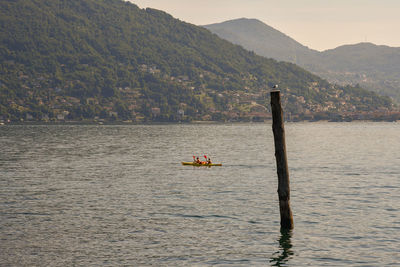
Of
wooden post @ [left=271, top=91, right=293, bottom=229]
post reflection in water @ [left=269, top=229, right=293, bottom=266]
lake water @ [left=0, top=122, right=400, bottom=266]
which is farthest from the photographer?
wooden post @ [left=271, top=91, right=293, bottom=229]

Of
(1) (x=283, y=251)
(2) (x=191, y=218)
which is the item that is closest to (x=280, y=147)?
(1) (x=283, y=251)

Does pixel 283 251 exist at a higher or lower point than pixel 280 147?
lower

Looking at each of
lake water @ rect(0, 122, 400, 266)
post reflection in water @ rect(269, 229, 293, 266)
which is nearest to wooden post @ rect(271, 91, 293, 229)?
post reflection in water @ rect(269, 229, 293, 266)

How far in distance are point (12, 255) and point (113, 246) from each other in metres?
4.68

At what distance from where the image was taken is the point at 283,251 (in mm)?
25984

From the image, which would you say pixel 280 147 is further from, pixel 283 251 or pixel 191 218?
pixel 191 218

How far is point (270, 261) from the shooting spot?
2448 centimetres

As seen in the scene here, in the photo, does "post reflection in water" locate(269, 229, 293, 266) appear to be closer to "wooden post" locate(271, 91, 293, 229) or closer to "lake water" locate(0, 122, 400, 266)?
Answer: "lake water" locate(0, 122, 400, 266)

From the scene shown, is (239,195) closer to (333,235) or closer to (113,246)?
(333,235)

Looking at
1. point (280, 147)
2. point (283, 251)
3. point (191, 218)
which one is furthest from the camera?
point (191, 218)

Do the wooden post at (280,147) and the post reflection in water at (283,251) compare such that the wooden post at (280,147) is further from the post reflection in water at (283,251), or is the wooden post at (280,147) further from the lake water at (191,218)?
the lake water at (191,218)

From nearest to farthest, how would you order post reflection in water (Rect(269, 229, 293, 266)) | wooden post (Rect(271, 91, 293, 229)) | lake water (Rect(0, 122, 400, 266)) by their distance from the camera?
post reflection in water (Rect(269, 229, 293, 266)) → lake water (Rect(0, 122, 400, 266)) → wooden post (Rect(271, 91, 293, 229))

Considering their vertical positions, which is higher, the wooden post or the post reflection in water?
the wooden post

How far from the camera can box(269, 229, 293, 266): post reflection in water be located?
80.3ft
